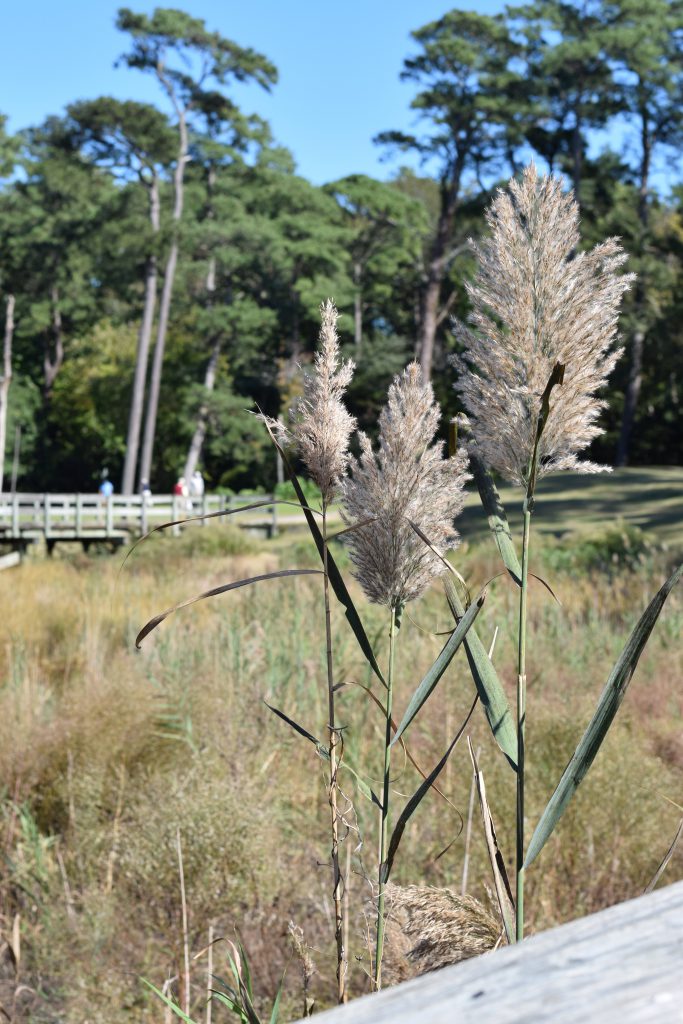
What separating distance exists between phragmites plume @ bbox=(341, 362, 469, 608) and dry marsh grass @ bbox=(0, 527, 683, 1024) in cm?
113

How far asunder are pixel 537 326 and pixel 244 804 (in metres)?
2.64

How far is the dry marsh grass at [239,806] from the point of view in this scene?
3.43 m

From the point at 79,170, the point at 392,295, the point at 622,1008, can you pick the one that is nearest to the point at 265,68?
the point at 79,170

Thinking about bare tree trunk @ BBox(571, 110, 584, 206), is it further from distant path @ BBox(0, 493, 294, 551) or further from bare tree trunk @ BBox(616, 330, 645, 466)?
distant path @ BBox(0, 493, 294, 551)

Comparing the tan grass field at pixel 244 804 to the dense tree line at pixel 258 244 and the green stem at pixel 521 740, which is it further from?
the dense tree line at pixel 258 244

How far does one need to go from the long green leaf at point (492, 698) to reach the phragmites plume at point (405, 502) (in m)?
0.15

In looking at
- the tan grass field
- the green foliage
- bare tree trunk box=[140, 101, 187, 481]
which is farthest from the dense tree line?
the tan grass field

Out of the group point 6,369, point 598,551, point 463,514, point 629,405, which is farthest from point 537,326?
point 6,369

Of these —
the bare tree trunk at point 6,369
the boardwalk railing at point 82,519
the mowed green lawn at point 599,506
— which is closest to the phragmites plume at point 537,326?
the mowed green lawn at point 599,506

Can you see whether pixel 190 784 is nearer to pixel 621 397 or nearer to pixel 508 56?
pixel 508 56

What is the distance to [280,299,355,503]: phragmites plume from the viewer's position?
1.49 meters

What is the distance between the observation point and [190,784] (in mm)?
3949

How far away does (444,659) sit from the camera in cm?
124

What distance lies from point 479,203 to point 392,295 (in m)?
9.24
